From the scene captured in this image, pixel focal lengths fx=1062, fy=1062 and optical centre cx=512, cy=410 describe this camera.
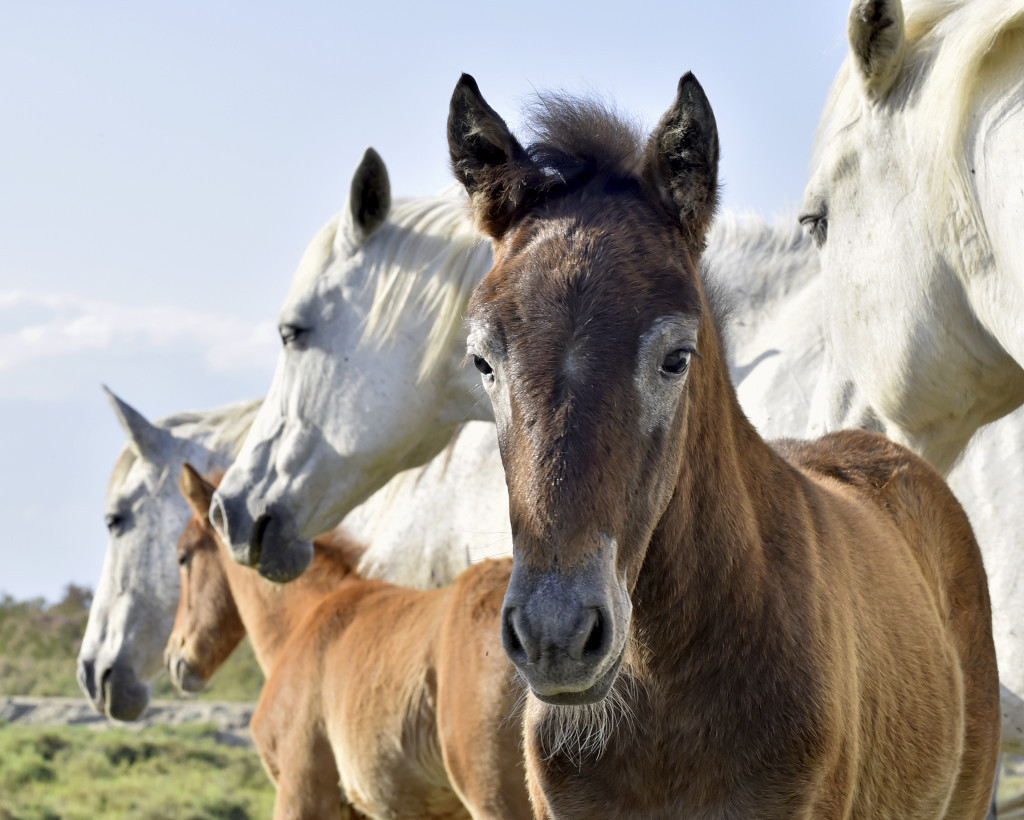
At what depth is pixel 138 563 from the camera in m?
7.46

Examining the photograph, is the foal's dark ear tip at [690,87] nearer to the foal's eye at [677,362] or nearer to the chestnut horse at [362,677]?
the foal's eye at [677,362]

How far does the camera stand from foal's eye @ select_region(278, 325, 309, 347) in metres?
5.02

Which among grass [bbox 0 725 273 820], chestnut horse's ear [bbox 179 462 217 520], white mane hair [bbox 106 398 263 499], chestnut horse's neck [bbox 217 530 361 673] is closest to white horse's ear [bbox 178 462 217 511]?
chestnut horse's ear [bbox 179 462 217 520]

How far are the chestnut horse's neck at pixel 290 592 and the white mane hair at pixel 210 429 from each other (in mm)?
1503

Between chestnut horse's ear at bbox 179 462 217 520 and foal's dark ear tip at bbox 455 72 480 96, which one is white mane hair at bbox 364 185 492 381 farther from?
foal's dark ear tip at bbox 455 72 480 96

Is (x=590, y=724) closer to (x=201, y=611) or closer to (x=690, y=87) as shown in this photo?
(x=690, y=87)

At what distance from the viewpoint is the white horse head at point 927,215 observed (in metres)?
2.85

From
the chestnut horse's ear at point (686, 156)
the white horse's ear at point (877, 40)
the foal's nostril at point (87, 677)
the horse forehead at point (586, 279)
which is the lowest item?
the foal's nostril at point (87, 677)

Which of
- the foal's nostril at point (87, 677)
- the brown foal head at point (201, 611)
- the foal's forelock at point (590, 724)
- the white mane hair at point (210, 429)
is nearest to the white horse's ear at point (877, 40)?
the foal's forelock at point (590, 724)

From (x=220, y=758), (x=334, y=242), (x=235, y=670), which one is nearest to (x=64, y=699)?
(x=235, y=670)

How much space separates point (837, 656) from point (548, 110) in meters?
1.42

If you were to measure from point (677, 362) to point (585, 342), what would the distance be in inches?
8.3

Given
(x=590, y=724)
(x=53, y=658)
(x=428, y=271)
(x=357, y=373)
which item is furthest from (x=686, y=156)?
(x=53, y=658)

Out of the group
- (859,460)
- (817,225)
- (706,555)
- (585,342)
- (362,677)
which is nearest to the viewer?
(585,342)
